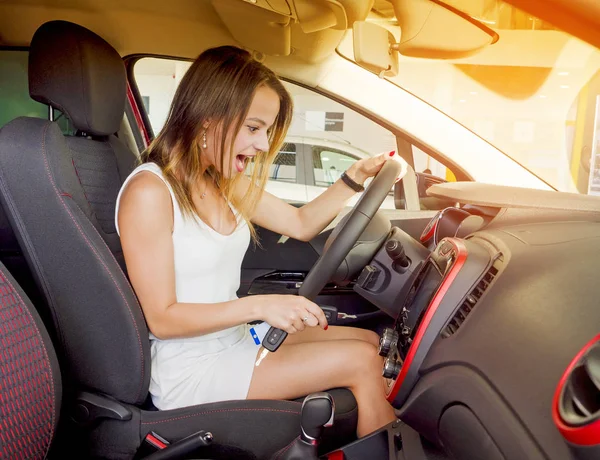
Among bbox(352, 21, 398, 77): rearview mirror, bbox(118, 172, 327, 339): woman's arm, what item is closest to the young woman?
bbox(118, 172, 327, 339): woman's arm

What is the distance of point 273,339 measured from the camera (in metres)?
1.07

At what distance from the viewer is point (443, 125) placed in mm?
2178

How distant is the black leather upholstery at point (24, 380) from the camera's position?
89 cm

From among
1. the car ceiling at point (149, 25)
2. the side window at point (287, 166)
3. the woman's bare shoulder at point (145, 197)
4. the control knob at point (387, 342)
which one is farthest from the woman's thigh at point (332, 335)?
the side window at point (287, 166)

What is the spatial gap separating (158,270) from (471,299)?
60 centimetres

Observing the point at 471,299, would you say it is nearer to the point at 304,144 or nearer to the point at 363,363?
the point at 363,363

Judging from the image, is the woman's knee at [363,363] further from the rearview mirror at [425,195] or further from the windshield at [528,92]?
the windshield at [528,92]

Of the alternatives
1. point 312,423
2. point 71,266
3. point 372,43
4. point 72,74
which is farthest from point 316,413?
point 372,43

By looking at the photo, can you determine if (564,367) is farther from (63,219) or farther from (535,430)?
(63,219)

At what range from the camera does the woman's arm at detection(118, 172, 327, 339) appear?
1.19 metres

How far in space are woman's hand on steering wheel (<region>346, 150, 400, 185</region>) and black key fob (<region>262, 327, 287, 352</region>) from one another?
0.53m

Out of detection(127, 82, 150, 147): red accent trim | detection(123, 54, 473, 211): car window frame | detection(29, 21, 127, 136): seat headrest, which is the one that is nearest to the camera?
detection(29, 21, 127, 136): seat headrest

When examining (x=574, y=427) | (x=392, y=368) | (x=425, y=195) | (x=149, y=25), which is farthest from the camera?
(x=149, y=25)

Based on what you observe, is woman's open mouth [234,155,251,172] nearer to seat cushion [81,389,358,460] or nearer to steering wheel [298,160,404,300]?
steering wheel [298,160,404,300]
